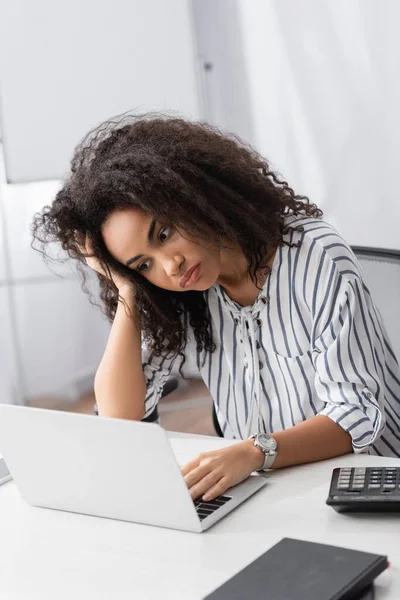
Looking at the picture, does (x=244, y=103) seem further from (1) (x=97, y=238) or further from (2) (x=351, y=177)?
(1) (x=97, y=238)

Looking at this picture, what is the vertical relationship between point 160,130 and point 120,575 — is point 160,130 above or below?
above

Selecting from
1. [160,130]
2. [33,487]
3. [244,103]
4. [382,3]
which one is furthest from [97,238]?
[244,103]

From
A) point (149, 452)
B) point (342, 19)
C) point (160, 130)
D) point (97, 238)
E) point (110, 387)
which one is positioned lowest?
point (110, 387)

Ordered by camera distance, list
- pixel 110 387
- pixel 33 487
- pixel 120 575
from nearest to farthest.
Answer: pixel 120 575
pixel 33 487
pixel 110 387

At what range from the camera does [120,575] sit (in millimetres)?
1078

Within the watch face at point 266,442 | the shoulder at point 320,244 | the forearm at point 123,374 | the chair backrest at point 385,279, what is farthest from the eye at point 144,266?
the chair backrest at point 385,279

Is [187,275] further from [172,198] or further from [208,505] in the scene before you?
[208,505]

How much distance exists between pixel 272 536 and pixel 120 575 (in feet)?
0.66

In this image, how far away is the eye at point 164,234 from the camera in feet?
4.93

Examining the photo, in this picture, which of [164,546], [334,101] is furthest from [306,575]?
[334,101]

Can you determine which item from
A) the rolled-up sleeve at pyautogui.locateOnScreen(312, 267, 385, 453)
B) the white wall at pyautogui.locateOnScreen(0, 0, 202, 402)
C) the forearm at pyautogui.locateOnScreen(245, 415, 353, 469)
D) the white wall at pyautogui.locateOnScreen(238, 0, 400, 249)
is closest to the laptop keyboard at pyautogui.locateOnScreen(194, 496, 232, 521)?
the forearm at pyautogui.locateOnScreen(245, 415, 353, 469)

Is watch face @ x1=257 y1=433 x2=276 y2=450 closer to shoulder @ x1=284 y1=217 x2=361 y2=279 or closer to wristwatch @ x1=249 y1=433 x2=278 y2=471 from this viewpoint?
wristwatch @ x1=249 y1=433 x2=278 y2=471

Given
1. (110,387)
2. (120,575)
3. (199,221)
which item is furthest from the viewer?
(110,387)

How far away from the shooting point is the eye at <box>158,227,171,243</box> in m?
1.50
